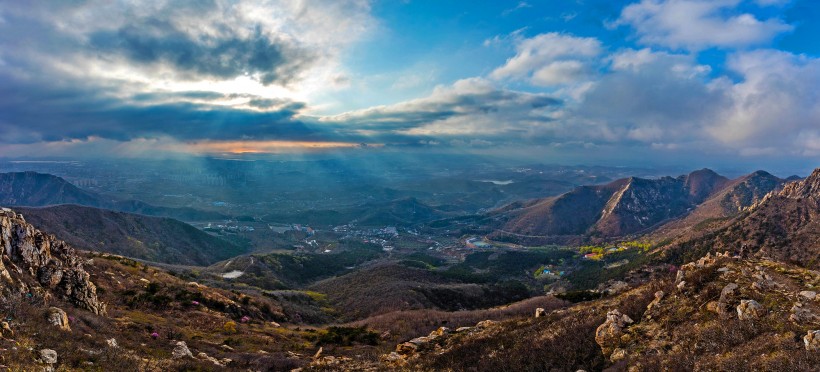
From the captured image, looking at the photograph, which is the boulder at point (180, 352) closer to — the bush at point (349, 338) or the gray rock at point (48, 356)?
the gray rock at point (48, 356)

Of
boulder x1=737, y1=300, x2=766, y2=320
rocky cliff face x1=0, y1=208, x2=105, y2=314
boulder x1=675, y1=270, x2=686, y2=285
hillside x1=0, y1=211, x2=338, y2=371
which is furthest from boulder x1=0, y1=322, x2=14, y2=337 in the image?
boulder x1=675, y1=270, x2=686, y2=285

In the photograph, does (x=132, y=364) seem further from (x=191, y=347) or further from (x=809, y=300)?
(x=809, y=300)

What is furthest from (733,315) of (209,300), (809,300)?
(209,300)

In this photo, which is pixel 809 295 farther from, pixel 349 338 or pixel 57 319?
pixel 57 319

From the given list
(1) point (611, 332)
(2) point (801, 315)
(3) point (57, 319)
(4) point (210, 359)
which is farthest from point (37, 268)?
(2) point (801, 315)

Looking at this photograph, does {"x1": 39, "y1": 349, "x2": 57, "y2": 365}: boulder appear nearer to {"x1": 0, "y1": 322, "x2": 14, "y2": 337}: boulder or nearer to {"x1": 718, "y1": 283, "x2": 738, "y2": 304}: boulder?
{"x1": 0, "y1": 322, "x2": 14, "y2": 337}: boulder
